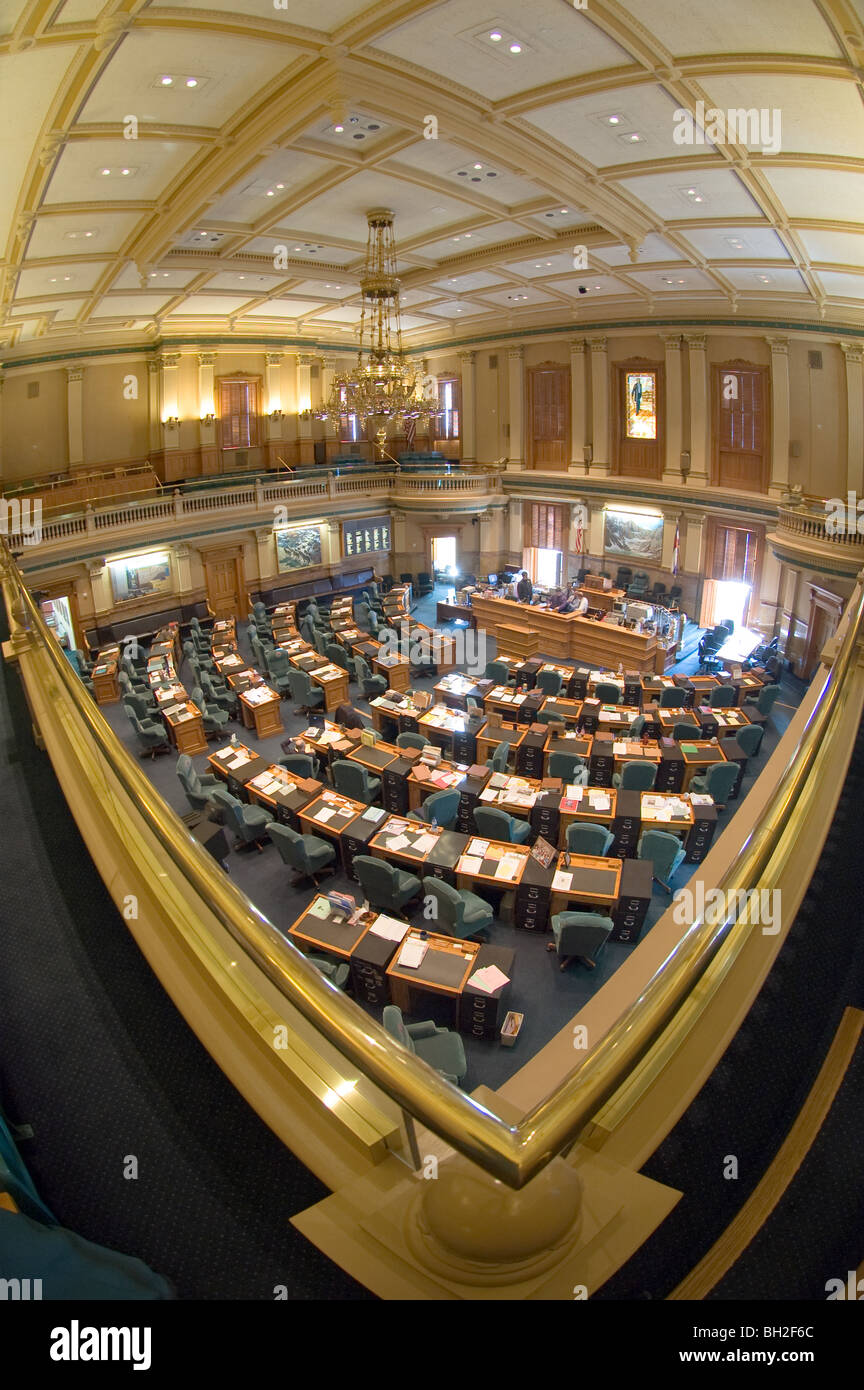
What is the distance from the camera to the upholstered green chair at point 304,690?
13.7 m

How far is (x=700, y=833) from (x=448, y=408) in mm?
20783

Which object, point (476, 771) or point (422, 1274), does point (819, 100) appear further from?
point (422, 1274)

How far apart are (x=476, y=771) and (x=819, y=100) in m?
8.12

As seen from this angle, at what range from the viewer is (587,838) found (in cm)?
833

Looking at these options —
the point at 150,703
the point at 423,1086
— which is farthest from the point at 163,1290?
the point at 150,703

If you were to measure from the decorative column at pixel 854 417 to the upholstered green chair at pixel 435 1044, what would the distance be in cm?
1586

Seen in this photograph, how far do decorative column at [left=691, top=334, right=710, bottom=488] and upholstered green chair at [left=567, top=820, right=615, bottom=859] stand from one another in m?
14.2

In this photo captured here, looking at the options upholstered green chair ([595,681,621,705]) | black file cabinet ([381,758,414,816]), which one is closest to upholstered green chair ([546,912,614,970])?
black file cabinet ([381,758,414,816])

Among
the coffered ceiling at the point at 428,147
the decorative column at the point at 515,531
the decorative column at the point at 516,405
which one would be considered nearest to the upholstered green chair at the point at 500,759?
the coffered ceiling at the point at 428,147

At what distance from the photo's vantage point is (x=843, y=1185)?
5.61 feet

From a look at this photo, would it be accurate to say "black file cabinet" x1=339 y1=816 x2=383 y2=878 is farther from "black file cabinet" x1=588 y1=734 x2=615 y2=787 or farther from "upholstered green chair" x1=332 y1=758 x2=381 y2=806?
"black file cabinet" x1=588 y1=734 x2=615 y2=787

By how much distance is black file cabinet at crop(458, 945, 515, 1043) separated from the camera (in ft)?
20.4

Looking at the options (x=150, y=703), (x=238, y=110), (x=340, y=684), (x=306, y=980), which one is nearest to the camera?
(x=306, y=980)
